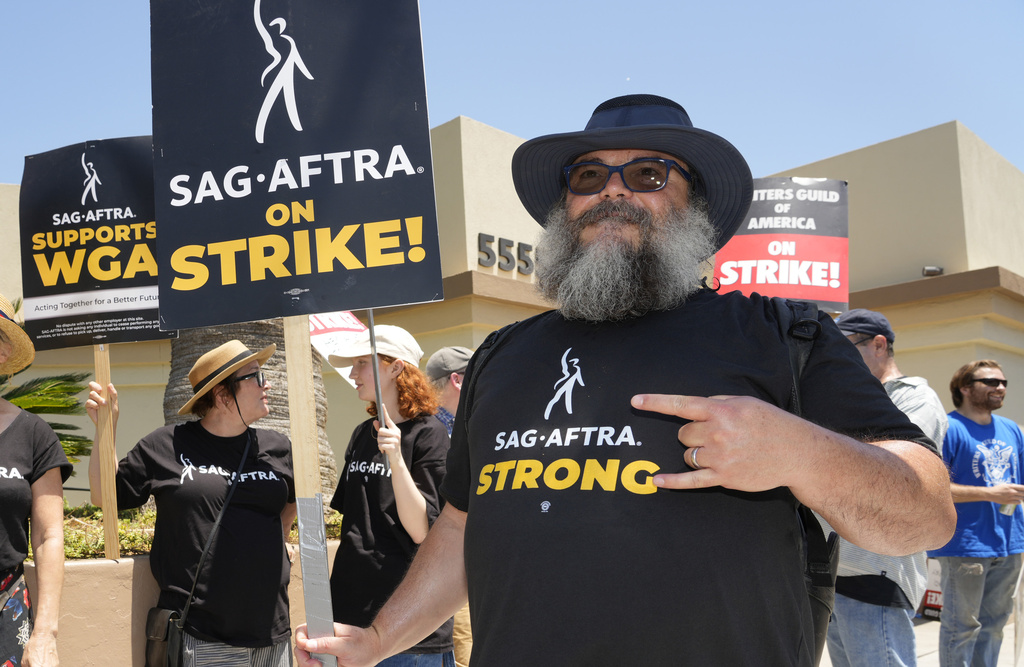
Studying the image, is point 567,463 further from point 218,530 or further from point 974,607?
point 974,607

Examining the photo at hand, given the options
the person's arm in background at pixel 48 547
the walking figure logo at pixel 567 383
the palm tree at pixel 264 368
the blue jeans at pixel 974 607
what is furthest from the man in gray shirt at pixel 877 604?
the palm tree at pixel 264 368

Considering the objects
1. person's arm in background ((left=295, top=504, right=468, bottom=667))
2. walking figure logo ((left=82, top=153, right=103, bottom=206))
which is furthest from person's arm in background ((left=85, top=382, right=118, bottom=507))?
person's arm in background ((left=295, top=504, right=468, bottom=667))

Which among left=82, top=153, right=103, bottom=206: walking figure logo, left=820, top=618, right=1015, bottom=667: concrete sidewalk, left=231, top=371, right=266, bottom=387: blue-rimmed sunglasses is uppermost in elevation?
left=82, top=153, right=103, bottom=206: walking figure logo

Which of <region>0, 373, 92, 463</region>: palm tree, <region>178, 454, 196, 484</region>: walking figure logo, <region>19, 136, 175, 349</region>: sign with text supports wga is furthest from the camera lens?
<region>0, 373, 92, 463</region>: palm tree

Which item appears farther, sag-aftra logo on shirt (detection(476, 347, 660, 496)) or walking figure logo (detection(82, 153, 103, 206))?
walking figure logo (detection(82, 153, 103, 206))

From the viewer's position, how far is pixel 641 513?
164 cm

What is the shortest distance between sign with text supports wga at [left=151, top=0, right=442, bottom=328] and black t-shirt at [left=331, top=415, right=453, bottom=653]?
5.60 ft

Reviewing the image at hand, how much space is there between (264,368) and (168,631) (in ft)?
12.3

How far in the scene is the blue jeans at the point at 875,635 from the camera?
3.64 metres

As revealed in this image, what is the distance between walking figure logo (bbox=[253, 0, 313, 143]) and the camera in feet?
7.67

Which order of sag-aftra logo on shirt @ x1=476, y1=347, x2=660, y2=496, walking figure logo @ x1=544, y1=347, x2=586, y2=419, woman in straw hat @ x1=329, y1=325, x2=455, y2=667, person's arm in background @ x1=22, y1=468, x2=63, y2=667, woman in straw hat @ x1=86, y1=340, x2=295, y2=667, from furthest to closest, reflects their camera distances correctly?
1. woman in straw hat @ x1=86, y1=340, x2=295, y2=667
2. woman in straw hat @ x1=329, y1=325, x2=455, y2=667
3. person's arm in background @ x1=22, y1=468, x2=63, y2=667
4. walking figure logo @ x1=544, y1=347, x2=586, y2=419
5. sag-aftra logo on shirt @ x1=476, y1=347, x2=660, y2=496

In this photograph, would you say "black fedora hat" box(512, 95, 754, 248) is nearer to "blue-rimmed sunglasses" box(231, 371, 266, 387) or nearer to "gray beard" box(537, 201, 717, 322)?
"gray beard" box(537, 201, 717, 322)

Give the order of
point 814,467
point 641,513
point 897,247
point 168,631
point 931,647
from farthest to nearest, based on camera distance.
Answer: point 897,247, point 931,647, point 168,631, point 641,513, point 814,467

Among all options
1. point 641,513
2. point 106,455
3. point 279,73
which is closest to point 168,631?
point 106,455
